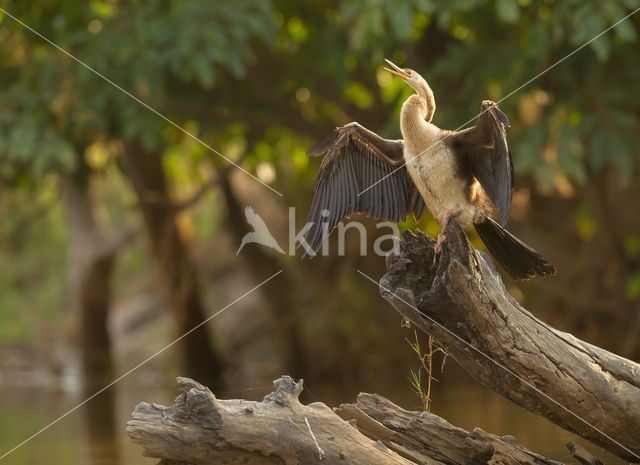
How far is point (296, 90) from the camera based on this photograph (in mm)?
10094

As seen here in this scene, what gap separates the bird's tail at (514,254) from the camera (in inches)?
174

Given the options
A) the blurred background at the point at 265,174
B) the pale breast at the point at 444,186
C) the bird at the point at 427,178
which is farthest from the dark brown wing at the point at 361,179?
the blurred background at the point at 265,174

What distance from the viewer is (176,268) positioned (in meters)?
11.4

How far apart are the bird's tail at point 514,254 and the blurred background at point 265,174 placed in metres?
1.18

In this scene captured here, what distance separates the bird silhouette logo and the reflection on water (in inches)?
62.5

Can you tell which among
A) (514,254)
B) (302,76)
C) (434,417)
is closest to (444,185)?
(514,254)

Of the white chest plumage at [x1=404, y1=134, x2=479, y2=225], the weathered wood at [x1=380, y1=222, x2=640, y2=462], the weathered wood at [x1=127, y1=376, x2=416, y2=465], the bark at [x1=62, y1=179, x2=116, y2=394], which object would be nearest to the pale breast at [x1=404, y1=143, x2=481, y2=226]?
the white chest plumage at [x1=404, y1=134, x2=479, y2=225]

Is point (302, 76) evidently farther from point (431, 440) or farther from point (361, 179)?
point (431, 440)

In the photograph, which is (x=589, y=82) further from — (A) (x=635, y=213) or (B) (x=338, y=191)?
(B) (x=338, y=191)

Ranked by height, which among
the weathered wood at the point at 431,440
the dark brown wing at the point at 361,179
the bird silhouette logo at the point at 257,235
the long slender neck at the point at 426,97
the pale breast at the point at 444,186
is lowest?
the weathered wood at the point at 431,440

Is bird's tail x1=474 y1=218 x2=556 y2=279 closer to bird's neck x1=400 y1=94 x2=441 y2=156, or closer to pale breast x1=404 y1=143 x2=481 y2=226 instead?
pale breast x1=404 y1=143 x2=481 y2=226

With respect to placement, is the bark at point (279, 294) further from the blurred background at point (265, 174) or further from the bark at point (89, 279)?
the bark at point (89, 279)

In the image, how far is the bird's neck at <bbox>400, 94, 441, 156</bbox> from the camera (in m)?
4.70

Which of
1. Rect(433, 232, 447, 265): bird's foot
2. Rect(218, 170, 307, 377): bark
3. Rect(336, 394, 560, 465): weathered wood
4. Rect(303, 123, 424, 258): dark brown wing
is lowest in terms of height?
Rect(336, 394, 560, 465): weathered wood
